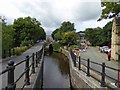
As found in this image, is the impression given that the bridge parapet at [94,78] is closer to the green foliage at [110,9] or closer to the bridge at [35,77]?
the bridge at [35,77]

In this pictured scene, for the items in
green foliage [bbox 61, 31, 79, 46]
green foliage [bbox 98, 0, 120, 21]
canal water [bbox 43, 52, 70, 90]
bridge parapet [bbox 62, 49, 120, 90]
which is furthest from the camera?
green foliage [bbox 61, 31, 79, 46]

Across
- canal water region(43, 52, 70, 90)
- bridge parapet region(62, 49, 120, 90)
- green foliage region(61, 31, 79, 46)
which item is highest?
green foliage region(61, 31, 79, 46)

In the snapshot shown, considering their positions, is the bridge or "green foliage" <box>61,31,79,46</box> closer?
the bridge

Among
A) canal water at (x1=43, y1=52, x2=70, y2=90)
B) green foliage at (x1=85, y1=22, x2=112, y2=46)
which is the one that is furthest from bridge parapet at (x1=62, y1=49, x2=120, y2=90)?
green foliage at (x1=85, y1=22, x2=112, y2=46)

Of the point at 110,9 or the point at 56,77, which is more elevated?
the point at 110,9

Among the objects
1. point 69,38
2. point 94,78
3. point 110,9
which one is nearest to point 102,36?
point 69,38

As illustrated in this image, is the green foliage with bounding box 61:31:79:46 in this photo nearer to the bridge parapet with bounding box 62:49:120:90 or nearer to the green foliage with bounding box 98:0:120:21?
the green foliage with bounding box 98:0:120:21

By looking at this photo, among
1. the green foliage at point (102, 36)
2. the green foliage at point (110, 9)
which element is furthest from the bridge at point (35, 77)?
the green foliage at point (102, 36)

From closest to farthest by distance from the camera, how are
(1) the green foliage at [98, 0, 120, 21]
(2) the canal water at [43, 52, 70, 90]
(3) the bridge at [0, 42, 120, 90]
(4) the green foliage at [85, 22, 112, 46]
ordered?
(3) the bridge at [0, 42, 120, 90] → (2) the canal water at [43, 52, 70, 90] → (1) the green foliage at [98, 0, 120, 21] → (4) the green foliage at [85, 22, 112, 46]

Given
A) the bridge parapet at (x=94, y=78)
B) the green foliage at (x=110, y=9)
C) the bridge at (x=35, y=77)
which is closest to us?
the bridge at (x=35, y=77)

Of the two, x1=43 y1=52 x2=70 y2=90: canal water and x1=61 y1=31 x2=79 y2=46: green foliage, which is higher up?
x1=61 y1=31 x2=79 y2=46: green foliage

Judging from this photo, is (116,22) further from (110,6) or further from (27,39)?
(27,39)

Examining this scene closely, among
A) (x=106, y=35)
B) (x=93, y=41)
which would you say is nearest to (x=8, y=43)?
(x=106, y=35)

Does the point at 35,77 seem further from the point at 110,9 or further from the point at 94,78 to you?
the point at 110,9
